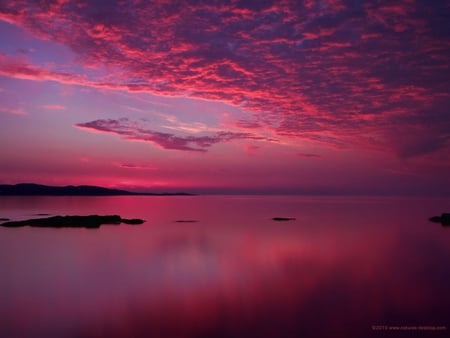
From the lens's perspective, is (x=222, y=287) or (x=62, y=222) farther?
(x=62, y=222)

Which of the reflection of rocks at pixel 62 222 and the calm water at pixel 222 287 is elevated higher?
the reflection of rocks at pixel 62 222

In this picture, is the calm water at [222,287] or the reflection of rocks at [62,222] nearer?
the calm water at [222,287]

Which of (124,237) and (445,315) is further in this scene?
(124,237)

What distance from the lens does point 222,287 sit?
23.2m

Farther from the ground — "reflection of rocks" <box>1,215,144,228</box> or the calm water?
"reflection of rocks" <box>1,215,144,228</box>

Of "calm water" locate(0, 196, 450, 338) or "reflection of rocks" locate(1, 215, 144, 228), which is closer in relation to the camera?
"calm water" locate(0, 196, 450, 338)

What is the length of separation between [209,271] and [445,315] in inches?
603

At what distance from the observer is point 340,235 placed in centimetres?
4919

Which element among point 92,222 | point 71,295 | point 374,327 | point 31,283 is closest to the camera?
point 374,327

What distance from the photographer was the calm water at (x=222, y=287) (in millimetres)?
16344

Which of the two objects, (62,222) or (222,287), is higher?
(62,222)

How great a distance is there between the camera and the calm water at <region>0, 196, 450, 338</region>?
16.3m

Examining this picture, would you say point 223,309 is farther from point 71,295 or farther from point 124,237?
point 124,237

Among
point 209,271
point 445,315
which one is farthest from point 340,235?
point 445,315
